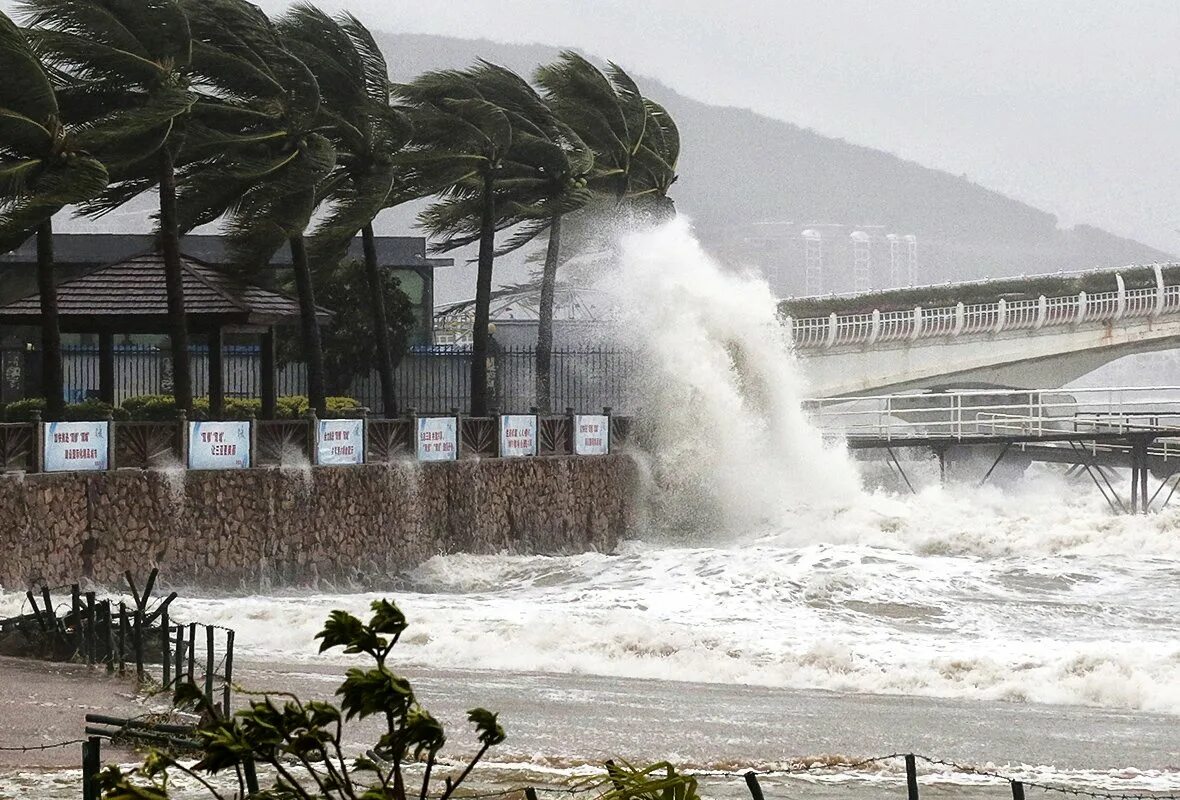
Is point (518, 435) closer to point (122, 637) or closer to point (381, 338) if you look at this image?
point (381, 338)

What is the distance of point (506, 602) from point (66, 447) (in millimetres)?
6249

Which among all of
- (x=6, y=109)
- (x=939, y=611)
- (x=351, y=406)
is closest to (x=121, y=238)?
(x=351, y=406)

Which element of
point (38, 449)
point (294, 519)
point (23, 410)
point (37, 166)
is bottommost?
point (294, 519)

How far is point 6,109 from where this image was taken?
24172 millimetres

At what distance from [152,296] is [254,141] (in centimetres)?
327

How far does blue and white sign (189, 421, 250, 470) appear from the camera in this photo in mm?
24969

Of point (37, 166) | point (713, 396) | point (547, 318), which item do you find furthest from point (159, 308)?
point (713, 396)

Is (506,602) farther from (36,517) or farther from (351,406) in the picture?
(351,406)

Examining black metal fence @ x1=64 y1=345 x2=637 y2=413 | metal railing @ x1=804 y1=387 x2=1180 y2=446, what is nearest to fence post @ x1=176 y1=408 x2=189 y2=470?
black metal fence @ x1=64 y1=345 x2=637 y2=413

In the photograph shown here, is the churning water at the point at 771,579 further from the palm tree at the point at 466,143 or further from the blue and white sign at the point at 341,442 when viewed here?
the palm tree at the point at 466,143

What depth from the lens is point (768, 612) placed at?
25016mm

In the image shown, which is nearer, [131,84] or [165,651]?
[165,651]

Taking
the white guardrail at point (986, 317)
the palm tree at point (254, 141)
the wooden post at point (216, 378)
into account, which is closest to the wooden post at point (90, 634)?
the wooden post at point (216, 378)

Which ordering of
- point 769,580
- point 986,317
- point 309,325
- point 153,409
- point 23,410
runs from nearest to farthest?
point 769,580
point 23,410
point 153,409
point 309,325
point 986,317
